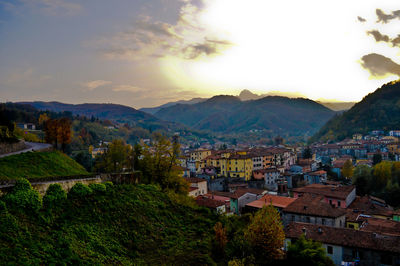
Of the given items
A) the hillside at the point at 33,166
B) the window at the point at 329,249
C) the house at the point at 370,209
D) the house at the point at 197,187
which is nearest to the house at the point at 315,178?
the house at the point at 370,209

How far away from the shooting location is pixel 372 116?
142000 mm

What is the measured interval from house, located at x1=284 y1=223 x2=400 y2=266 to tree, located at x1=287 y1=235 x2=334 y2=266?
17.8 ft

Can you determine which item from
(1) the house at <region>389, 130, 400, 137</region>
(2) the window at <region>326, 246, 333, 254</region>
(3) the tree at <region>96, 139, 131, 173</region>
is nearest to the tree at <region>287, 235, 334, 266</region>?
(2) the window at <region>326, 246, 333, 254</region>

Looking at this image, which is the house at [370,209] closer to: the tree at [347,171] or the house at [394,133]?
the tree at [347,171]

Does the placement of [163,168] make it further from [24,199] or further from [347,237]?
[347,237]

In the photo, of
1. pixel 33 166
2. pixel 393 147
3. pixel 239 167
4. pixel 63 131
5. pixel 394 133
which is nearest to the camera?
pixel 33 166

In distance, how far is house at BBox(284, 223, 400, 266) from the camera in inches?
890

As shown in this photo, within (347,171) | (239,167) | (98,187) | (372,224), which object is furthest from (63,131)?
(347,171)

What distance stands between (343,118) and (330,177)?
306 feet

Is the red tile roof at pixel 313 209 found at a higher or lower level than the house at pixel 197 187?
higher

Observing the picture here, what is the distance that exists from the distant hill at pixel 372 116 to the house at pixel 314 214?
11564 cm

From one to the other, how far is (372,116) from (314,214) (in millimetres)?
130529

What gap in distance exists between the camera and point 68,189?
1734 centimetres

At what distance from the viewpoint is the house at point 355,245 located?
74.2ft
